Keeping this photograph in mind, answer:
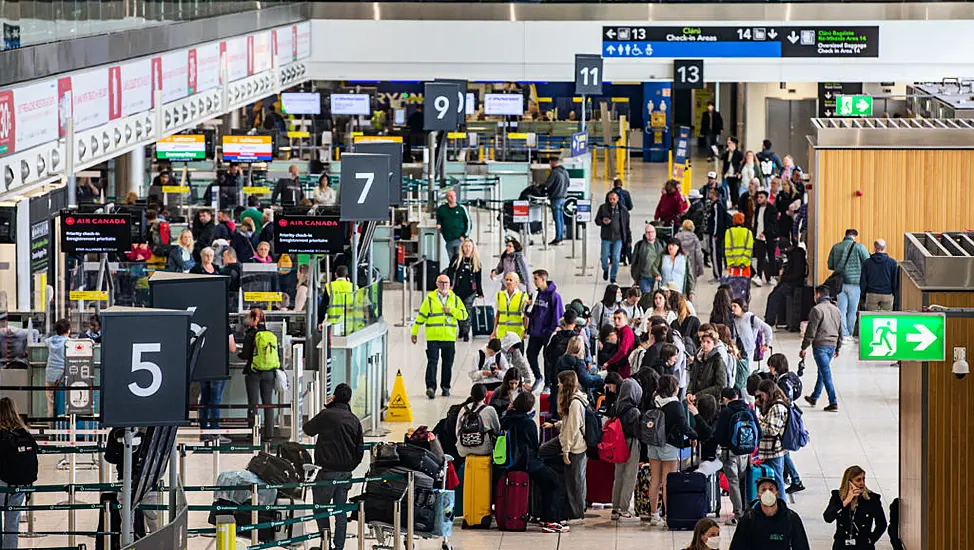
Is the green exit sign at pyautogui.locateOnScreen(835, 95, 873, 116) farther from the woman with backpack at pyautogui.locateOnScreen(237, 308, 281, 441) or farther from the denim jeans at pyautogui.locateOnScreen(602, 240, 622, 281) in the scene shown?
the woman with backpack at pyautogui.locateOnScreen(237, 308, 281, 441)

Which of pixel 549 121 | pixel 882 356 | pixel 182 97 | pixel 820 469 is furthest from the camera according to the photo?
pixel 549 121

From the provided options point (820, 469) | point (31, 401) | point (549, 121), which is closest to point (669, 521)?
point (820, 469)

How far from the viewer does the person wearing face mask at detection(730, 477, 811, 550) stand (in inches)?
436

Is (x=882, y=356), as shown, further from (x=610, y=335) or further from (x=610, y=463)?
(x=610, y=335)

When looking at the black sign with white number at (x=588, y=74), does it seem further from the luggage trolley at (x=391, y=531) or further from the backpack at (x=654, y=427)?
the luggage trolley at (x=391, y=531)

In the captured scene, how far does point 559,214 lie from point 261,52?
18.8 feet

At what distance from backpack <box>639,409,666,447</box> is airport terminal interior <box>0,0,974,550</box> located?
0.10 ft

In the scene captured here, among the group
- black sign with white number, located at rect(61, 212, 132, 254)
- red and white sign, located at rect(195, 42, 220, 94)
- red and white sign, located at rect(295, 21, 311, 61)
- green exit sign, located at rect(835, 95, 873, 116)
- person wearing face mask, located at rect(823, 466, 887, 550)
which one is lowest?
person wearing face mask, located at rect(823, 466, 887, 550)

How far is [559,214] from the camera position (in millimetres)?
28609

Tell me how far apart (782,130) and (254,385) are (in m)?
27.1

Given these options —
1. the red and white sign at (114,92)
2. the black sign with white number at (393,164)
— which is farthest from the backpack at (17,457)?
the red and white sign at (114,92)

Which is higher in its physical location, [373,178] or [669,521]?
[373,178]

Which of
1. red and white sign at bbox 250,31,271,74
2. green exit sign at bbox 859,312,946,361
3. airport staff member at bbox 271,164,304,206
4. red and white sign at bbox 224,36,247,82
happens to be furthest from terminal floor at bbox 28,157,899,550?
red and white sign at bbox 250,31,271,74

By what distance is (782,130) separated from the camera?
136 feet
